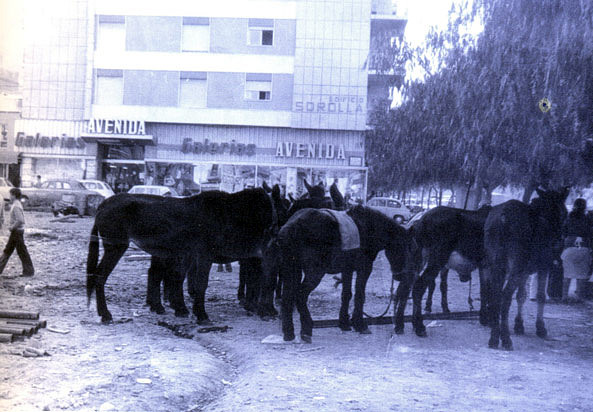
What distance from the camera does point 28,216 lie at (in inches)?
187

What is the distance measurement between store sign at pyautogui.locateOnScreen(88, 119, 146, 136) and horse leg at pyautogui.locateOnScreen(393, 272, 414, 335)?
10.6ft

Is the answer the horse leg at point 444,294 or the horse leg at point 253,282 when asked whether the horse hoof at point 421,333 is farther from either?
the horse leg at point 253,282

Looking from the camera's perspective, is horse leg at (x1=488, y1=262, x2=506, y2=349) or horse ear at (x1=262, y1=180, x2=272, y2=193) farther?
horse ear at (x1=262, y1=180, x2=272, y2=193)

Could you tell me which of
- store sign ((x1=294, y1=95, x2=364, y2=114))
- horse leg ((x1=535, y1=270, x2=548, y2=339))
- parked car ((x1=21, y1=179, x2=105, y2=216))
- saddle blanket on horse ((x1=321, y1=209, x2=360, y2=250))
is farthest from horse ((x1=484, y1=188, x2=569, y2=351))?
parked car ((x1=21, y1=179, x2=105, y2=216))

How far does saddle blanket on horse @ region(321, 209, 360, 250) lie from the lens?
5668mm

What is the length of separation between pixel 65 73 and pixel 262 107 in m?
1.77

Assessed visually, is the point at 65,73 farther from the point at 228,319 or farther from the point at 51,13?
the point at 228,319

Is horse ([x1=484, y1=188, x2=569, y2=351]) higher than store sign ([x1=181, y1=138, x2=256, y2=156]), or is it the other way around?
store sign ([x1=181, y1=138, x2=256, y2=156])

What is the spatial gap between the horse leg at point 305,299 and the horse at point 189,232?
964mm

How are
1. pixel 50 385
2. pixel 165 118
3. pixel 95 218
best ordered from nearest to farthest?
pixel 50 385 → pixel 165 118 → pixel 95 218

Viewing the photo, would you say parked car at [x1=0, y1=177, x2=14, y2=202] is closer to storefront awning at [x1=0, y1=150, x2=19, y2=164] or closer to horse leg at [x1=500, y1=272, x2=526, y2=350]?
storefront awning at [x1=0, y1=150, x2=19, y2=164]

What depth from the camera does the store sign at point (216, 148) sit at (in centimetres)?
524

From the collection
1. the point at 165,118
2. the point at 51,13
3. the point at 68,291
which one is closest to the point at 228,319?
the point at 68,291

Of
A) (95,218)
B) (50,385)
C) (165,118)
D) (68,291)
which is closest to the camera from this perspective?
(50,385)
